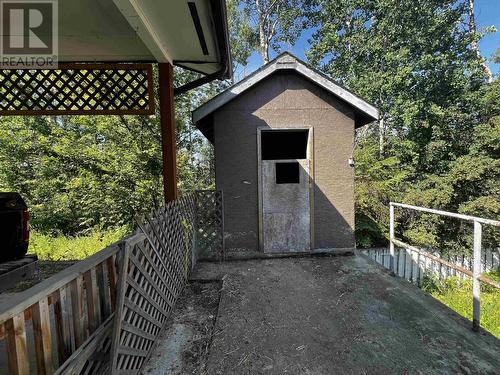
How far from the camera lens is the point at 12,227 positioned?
3.04 m

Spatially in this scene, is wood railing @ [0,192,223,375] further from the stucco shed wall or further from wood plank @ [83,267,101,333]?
the stucco shed wall

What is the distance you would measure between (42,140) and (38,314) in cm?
970

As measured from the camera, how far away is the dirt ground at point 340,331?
2344mm

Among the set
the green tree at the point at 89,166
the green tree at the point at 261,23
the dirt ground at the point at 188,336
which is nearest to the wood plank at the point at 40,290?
the dirt ground at the point at 188,336

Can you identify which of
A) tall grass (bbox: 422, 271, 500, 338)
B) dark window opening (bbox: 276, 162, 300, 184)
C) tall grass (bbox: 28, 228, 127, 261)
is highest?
dark window opening (bbox: 276, 162, 300, 184)

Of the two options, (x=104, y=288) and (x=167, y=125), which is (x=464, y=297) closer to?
(x=167, y=125)

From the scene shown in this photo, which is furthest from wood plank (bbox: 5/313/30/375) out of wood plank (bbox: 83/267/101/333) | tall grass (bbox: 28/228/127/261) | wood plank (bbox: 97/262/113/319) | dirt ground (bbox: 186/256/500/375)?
tall grass (bbox: 28/228/127/261)

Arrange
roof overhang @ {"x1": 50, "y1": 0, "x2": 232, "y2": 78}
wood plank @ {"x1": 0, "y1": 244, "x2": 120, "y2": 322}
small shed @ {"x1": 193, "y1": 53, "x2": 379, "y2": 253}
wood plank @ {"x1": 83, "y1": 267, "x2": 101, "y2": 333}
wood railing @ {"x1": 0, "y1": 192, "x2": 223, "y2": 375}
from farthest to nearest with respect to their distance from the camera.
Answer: small shed @ {"x1": 193, "y1": 53, "x2": 379, "y2": 253} < roof overhang @ {"x1": 50, "y1": 0, "x2": 232, "y2": 78} < wood plank @ {"x1": 83, "y1": 267, "x2": 101, "y2": 333} < wood railing @ {"x1": 0, "y1": 192, "x2": 223, "y2": 375} < wood plank @ {"x1": 0, "y1": 244, "x2": 120, "y2": 322}

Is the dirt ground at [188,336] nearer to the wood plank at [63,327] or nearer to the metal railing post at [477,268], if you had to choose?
the wood plank at [63,327]

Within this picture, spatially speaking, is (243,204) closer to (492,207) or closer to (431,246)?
(431,246)

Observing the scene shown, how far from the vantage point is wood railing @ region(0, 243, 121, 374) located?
1.07 m

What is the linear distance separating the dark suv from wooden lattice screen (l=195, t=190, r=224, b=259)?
279 cm

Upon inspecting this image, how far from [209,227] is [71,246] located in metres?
5.52

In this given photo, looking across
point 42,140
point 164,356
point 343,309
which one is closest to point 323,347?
point 343,309
